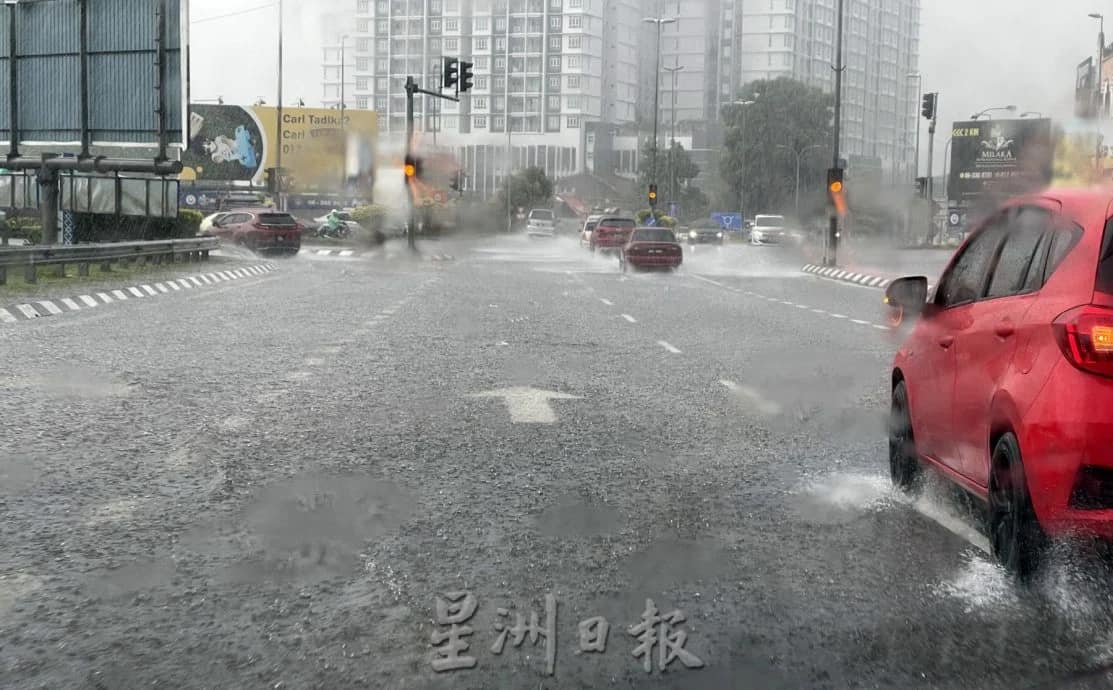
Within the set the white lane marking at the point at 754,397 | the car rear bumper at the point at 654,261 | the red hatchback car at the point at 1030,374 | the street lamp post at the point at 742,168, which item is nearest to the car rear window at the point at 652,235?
the car rear bumper at the point at 654,261

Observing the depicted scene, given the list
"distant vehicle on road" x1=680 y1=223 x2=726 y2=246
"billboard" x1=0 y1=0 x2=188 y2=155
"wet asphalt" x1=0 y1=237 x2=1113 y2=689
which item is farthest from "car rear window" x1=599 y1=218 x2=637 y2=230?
"wet asphalt" x1=0 y1=237 x2=1113 y2=689

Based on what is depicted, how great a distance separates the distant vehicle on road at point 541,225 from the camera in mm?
79375

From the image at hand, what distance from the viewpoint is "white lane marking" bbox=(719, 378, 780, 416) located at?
10.3 meters

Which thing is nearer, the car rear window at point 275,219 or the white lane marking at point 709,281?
the white lane marking at point 709,281

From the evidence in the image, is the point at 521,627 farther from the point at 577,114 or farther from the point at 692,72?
the point at 692,72

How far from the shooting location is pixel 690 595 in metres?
4.98

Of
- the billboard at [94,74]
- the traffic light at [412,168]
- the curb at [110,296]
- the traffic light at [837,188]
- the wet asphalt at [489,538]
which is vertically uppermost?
the billboard at [94,74]

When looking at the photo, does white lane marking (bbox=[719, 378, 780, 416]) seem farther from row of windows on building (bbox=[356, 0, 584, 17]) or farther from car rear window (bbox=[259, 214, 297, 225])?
row of windows on building (bbox=[356, 0, 584, 17])

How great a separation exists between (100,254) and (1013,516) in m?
26.3

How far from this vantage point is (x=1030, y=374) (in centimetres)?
483

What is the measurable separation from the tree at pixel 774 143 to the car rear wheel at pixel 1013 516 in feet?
350

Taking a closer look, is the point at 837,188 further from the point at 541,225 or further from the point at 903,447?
the point at 541,225

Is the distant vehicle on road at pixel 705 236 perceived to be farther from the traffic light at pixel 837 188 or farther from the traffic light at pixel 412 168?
the traffic light at pixel 837 188

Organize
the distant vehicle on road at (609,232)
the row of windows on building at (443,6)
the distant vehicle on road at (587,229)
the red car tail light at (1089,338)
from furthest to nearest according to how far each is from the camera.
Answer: the row of windows on building at (443,6) < the distant vehicle on road at (587,229) < the distant vehicle on road at (609,232) < the red car tail light at (1089,338)
